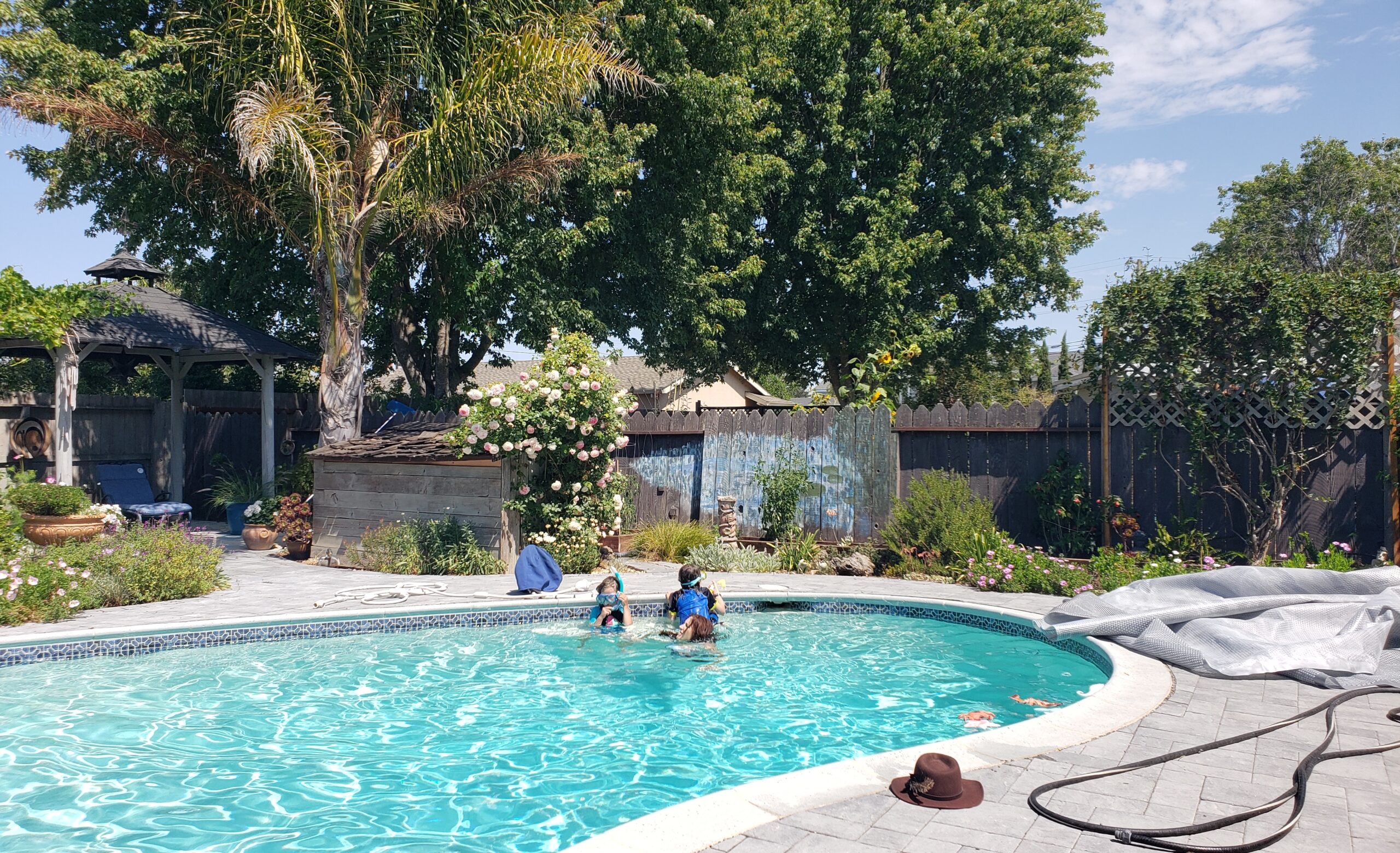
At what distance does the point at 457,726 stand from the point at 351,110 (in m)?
9.43

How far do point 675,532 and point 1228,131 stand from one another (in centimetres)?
1635

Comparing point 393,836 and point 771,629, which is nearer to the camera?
point 393,836

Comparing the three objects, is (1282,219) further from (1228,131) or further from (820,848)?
(820,848)

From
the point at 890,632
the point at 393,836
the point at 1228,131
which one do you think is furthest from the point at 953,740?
the point at 1228,131

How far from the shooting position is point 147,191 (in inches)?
586

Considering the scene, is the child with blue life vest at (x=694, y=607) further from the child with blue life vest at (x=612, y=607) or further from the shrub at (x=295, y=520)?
the shrub at (x=295, y=520)

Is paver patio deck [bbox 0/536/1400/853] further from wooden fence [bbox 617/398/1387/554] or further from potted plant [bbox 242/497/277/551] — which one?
potted plant [bbox 242/497/277/551]

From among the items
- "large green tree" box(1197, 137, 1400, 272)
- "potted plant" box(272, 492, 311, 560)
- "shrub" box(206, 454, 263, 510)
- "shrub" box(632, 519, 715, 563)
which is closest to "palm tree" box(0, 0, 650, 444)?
"potted plant" box(272, 492, 311, 560)

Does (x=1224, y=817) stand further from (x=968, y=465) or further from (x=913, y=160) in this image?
(x=913, y=160)

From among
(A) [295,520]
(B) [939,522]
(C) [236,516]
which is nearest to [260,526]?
(A) [295,520]

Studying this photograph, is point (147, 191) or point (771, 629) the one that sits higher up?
point (147, 191)

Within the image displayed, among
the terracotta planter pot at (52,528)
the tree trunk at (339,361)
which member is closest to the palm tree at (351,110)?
the tree trunk at (339,361)

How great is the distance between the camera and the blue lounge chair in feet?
46.0

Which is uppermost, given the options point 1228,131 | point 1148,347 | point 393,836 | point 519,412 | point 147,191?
point 1228,131
